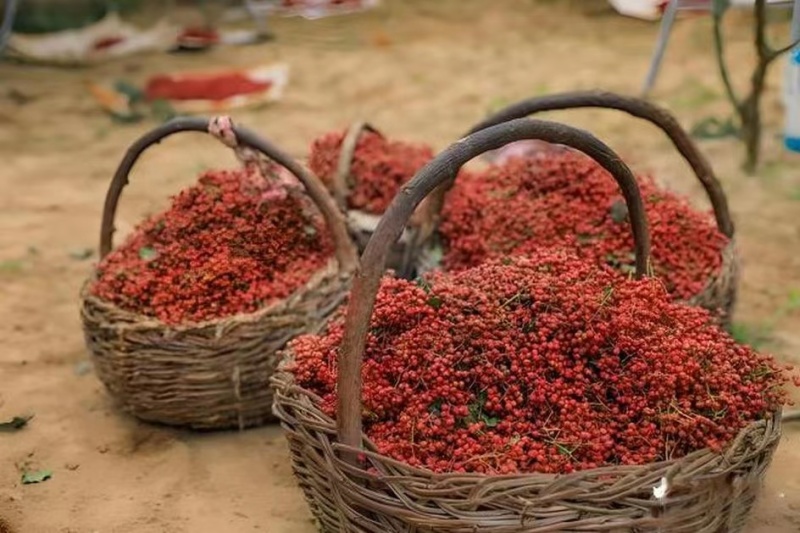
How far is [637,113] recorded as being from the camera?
2764 mm

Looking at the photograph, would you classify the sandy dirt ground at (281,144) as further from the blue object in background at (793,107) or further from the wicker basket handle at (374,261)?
the wicker basket handle at (374,261)

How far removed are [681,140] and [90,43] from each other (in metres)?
5.31

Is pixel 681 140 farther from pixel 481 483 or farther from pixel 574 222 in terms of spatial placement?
pixel 481 483

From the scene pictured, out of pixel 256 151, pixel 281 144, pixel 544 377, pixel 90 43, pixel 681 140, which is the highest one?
pixel 681 140

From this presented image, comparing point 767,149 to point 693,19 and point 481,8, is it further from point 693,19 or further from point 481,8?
point 481,8

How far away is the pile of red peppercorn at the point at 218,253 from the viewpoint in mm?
2914

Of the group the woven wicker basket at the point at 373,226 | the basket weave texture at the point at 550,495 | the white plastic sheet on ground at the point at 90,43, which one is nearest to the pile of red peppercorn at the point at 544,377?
the basket weave texture at the point at 550,495

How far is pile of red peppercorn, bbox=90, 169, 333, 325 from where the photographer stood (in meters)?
2.91

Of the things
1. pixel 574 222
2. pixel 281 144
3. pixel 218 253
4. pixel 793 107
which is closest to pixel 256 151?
pixel 218 253

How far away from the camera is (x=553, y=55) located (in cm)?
707

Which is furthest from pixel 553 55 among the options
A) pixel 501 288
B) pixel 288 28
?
pixel 501 288

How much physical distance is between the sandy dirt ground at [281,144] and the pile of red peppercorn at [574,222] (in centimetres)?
55

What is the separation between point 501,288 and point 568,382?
0.85ft

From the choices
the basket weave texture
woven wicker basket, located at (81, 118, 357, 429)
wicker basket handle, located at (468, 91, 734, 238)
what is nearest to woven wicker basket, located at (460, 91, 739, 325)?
wicker basket handle, located at (468, 91, 734, 238)
